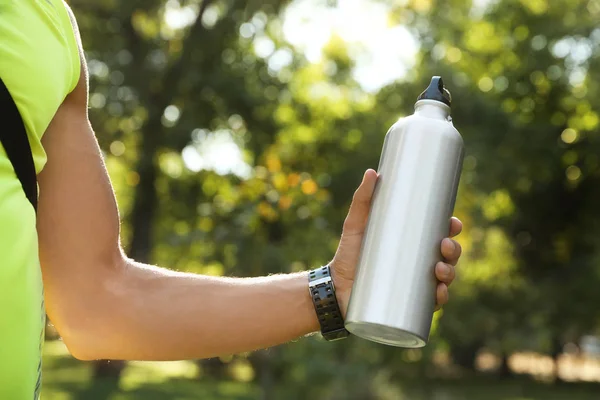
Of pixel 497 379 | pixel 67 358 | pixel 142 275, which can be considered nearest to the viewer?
pixel 142 275

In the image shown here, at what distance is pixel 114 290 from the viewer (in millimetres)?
1501

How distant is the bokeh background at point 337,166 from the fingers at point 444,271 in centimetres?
1195

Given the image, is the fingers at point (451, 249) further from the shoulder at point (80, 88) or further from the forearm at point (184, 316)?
the shoulder at point (80, 88)

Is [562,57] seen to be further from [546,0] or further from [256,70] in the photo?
[256,70]

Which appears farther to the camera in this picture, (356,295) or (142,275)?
(356,295)

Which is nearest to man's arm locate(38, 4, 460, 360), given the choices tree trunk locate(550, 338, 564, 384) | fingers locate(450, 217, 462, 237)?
fingers locate(450, 217, 462, 237)

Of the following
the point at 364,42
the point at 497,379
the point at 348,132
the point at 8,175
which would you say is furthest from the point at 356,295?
the point at 497,379

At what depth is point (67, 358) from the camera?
1048 inches

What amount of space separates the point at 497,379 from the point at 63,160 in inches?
1141

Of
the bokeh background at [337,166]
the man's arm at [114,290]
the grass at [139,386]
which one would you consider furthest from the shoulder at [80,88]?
the grass at [139,386]

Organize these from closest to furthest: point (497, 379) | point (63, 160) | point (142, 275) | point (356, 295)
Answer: point (63, 160), point (142, 275), point (356, 295), point (497, 379)

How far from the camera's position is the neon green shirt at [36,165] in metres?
1.14

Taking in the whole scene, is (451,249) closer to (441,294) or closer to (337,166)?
(441,294)

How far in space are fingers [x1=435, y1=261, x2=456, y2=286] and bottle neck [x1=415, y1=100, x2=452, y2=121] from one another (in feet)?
1.19
